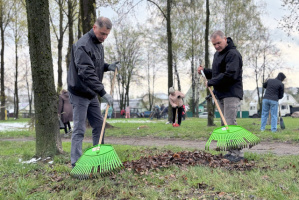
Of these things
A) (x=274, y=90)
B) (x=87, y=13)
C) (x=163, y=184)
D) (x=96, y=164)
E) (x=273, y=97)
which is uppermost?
(x=87, y=13)

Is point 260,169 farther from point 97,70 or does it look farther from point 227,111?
point 97,70

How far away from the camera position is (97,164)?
10.7 feet

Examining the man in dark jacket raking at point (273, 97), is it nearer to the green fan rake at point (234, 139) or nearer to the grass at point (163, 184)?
the grass at point (163, 184)

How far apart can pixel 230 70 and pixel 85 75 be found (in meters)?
2.23

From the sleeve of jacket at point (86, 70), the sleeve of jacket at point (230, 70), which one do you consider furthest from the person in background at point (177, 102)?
the sleeve of jacket at point (86, 70)

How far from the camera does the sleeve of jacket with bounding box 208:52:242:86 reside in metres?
4.24

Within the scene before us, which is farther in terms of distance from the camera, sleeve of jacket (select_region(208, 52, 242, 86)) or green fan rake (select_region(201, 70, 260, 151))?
sleeve of jacket (select_region(208, 52, 242, 86))

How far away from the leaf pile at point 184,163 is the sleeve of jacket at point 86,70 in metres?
1.20

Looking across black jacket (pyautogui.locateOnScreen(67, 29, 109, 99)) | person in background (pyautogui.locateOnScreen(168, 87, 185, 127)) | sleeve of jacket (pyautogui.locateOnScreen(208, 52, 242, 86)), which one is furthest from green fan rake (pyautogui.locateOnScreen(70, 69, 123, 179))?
person in background (pyautogui.locateOnScreen(168, 87, 185, 127))

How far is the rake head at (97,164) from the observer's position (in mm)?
3269

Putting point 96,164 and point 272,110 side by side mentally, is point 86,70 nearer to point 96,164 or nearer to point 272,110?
point 96,164

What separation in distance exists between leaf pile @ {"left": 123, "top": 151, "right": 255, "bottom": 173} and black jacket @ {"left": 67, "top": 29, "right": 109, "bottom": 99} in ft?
3.86

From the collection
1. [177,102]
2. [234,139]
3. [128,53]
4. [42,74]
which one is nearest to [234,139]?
[234,139]

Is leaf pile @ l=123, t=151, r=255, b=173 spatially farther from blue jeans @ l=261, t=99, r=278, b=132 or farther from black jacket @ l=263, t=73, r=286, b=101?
black jacket @ l=263, t=73, r=286, b=101
